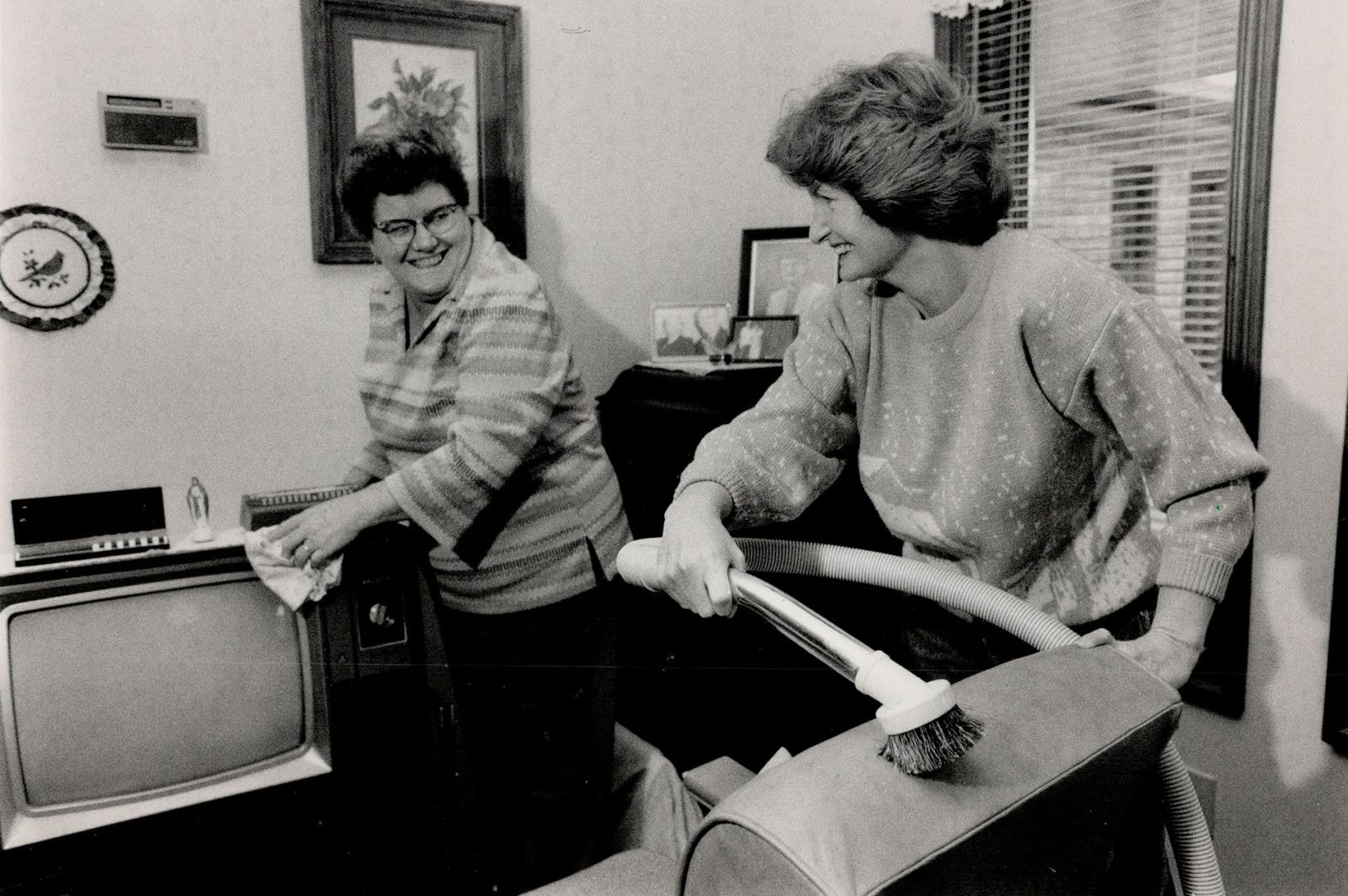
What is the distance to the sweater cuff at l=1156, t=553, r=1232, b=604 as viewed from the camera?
105cm

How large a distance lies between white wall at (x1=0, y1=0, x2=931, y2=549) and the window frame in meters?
0.85

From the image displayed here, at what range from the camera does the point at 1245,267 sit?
1806 millimetres

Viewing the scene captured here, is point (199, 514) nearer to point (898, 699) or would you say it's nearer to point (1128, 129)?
point (898, 699)

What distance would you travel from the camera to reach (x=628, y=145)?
263cm

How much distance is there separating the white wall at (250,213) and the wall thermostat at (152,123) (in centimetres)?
2

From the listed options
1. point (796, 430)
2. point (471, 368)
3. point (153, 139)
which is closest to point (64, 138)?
point (153, 139)

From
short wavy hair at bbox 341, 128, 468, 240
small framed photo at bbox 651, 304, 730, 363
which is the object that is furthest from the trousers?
small framed photo at bbox 651, 304, 730, 363

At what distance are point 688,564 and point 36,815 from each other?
3.39ft

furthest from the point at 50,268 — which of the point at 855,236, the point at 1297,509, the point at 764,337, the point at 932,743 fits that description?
the point at 1297,509

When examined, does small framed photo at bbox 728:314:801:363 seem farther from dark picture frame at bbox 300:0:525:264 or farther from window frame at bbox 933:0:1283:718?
window frame at bbox 933:0:1283:718

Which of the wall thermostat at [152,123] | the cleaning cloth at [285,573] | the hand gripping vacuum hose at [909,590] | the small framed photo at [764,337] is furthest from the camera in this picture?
the small framed photo at [764,337]

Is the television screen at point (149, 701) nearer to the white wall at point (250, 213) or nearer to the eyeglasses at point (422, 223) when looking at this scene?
the white wall at point (250, 213)

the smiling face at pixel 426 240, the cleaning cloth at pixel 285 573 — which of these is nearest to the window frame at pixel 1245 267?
the smiling face at pixel 426 240

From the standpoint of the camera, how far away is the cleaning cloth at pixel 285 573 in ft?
4.96
